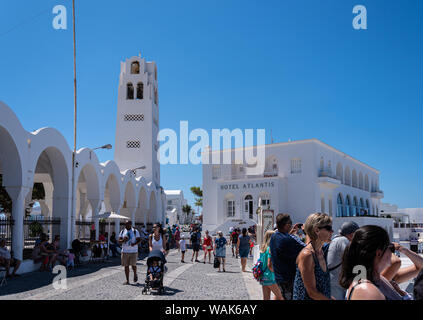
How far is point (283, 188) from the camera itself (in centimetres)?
3884

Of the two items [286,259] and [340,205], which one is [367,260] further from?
[340,205]

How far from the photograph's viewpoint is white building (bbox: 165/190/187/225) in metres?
90.8

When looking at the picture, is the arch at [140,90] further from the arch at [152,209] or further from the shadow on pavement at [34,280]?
the shadow on pavement at [34,280]

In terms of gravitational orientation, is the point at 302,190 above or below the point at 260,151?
below

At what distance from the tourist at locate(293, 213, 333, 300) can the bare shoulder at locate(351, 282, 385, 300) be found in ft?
3.43

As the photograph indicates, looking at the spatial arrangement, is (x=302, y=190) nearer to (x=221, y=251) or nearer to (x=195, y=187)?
(x=221, y=251)

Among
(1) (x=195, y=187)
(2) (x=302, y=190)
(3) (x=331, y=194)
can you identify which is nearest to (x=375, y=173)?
(3) (x=331, y=194)

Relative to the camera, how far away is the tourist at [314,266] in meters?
3.36

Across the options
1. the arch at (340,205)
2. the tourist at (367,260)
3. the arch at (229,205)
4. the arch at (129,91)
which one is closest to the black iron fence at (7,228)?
the tourist at (367,260)

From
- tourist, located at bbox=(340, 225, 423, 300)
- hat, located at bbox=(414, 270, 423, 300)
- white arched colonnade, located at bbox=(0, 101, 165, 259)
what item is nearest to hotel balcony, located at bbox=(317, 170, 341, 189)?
white arched colonnade, located at bbox=(0, 101, 165, 259)

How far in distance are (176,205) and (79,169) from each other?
79.3 metres

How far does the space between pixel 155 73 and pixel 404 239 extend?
1518 inches

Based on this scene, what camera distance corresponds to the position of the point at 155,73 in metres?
38.6
